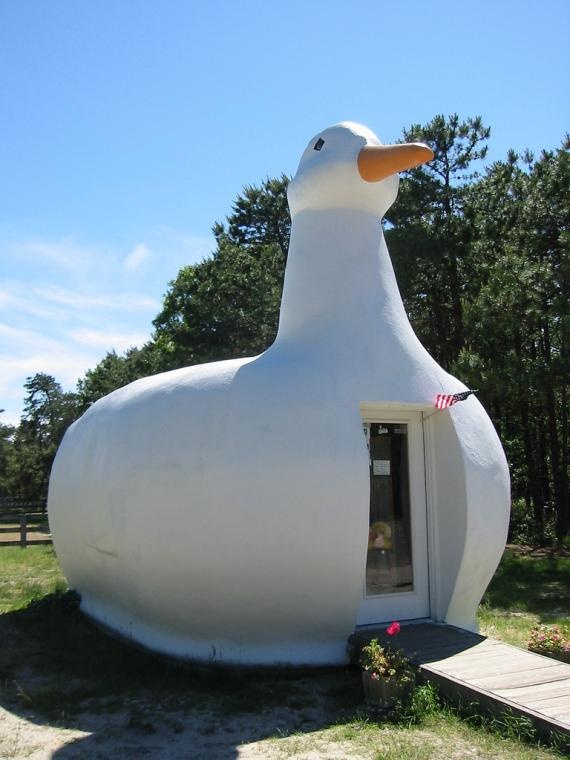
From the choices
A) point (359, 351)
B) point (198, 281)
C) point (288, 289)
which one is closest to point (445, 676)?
point (359, 351)

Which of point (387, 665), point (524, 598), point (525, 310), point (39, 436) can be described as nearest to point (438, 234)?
point (525, 310)

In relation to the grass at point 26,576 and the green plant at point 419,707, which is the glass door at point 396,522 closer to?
the green plant at point 419,707

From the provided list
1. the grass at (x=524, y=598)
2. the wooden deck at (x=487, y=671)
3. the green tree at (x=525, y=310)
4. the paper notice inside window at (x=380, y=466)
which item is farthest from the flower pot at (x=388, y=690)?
the green tree at (x=525, y=310)

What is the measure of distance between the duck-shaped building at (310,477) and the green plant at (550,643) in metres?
0.67

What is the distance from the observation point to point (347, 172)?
7.29m

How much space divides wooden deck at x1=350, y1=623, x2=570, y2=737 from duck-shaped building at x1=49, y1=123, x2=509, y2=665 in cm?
44

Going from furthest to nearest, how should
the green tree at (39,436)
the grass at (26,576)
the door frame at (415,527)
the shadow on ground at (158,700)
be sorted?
the green tree at (39,436) → the grass at (26,576) → the door frame at (415,527) → the shadow on ground at (158,700)

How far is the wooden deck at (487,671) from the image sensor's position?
4676mm

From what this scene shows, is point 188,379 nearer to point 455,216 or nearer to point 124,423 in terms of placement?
point 124,423

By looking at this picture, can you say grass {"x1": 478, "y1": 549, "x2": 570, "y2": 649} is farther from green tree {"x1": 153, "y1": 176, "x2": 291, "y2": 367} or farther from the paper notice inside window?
green tree {"x1": 153, "y1": 176, "x2": 291, "y2": 367}

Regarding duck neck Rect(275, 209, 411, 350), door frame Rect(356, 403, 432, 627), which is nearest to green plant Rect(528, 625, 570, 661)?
door frame Rect(356, 403, 432, 627)

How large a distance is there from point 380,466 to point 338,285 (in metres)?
1.81

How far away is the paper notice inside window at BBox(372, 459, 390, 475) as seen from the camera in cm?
698

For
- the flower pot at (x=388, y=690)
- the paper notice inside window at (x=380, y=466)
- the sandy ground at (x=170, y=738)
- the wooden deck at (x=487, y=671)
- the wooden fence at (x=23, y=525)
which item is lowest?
the sandy ground at (x=170, y=738)
